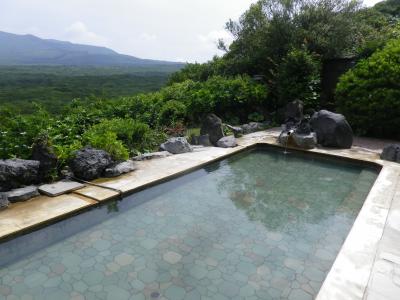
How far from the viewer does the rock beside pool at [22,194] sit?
5078mm

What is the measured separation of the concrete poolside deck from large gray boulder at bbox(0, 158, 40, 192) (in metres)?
0.48

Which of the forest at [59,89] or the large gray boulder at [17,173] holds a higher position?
the large gray boulder at [17,173]

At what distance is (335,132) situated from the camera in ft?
28.9

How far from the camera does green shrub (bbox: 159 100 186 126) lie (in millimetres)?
10086

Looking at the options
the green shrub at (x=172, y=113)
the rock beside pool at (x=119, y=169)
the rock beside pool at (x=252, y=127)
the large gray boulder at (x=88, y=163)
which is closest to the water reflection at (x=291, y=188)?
the rock beside pool at (x=119, y=169)

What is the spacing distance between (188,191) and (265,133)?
16.3 feet

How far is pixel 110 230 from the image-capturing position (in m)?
4.77

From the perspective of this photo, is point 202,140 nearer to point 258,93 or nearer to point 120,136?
point 120,136

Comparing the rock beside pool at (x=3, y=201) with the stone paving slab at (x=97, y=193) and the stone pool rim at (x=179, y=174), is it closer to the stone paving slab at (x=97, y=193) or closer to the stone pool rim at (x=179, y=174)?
the stone pool rim at (x=179, y=174)

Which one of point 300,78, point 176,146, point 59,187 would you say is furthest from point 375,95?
point 59,187

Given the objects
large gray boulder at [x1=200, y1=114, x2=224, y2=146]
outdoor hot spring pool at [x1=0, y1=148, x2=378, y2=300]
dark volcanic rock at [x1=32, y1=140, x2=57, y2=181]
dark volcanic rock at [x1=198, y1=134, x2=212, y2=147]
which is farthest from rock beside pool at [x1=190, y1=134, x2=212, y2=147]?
dark volcanic rock at [x1=32, y1=140, x2=57, y2=181]

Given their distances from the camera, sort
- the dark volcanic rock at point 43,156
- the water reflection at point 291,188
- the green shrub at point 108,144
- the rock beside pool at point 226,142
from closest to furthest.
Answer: the water reflection at point 291,188, the dark volcanic rock at point 43,156, the green shrub at point 108,144, the rock beside pool at point 226,142

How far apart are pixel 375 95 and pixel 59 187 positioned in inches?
339

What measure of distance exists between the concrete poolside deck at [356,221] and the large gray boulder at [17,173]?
48 cm
